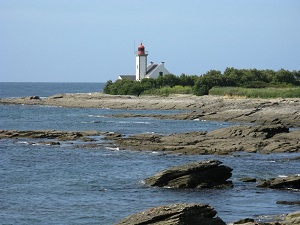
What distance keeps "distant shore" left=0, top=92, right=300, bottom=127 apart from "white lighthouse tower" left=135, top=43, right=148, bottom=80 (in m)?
11.1

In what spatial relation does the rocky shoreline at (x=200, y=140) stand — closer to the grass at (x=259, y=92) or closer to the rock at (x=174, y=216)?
the rock at (x=174, y=216)

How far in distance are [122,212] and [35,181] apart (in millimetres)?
8973

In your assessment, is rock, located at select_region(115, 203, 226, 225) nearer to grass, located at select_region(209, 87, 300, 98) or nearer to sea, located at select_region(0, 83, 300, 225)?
sea, located at select_region(0, 83, 300, 225)

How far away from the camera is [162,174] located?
32250mm

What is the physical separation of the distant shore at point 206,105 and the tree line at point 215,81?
183 inches

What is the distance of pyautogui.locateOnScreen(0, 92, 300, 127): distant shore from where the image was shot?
6856cm

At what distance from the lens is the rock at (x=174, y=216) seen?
20516 mm

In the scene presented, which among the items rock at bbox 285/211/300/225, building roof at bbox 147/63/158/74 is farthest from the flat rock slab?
building roof at bbox 147/63/158/74

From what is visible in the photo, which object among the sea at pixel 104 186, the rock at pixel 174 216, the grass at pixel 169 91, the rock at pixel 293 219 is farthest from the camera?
the grass at pixel 169 91

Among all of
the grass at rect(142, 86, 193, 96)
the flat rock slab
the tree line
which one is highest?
the tree line

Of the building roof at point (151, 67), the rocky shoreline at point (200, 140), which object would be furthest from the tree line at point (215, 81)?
the rocky shoreline at point (200, 140)

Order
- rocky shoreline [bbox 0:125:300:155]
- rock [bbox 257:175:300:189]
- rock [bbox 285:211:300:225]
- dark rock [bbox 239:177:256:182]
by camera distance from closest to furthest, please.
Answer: rock [bbox 285:211:300:225] < rock [bbox 257:175:300:189] < dark rock [bbox 239:177:256:182] < rocky shoreline [bbox 0:125:300:155]

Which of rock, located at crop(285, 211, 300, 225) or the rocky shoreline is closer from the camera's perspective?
rock, located at crop(285, 211, 300, 225)

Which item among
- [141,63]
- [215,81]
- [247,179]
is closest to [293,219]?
[247,179]
